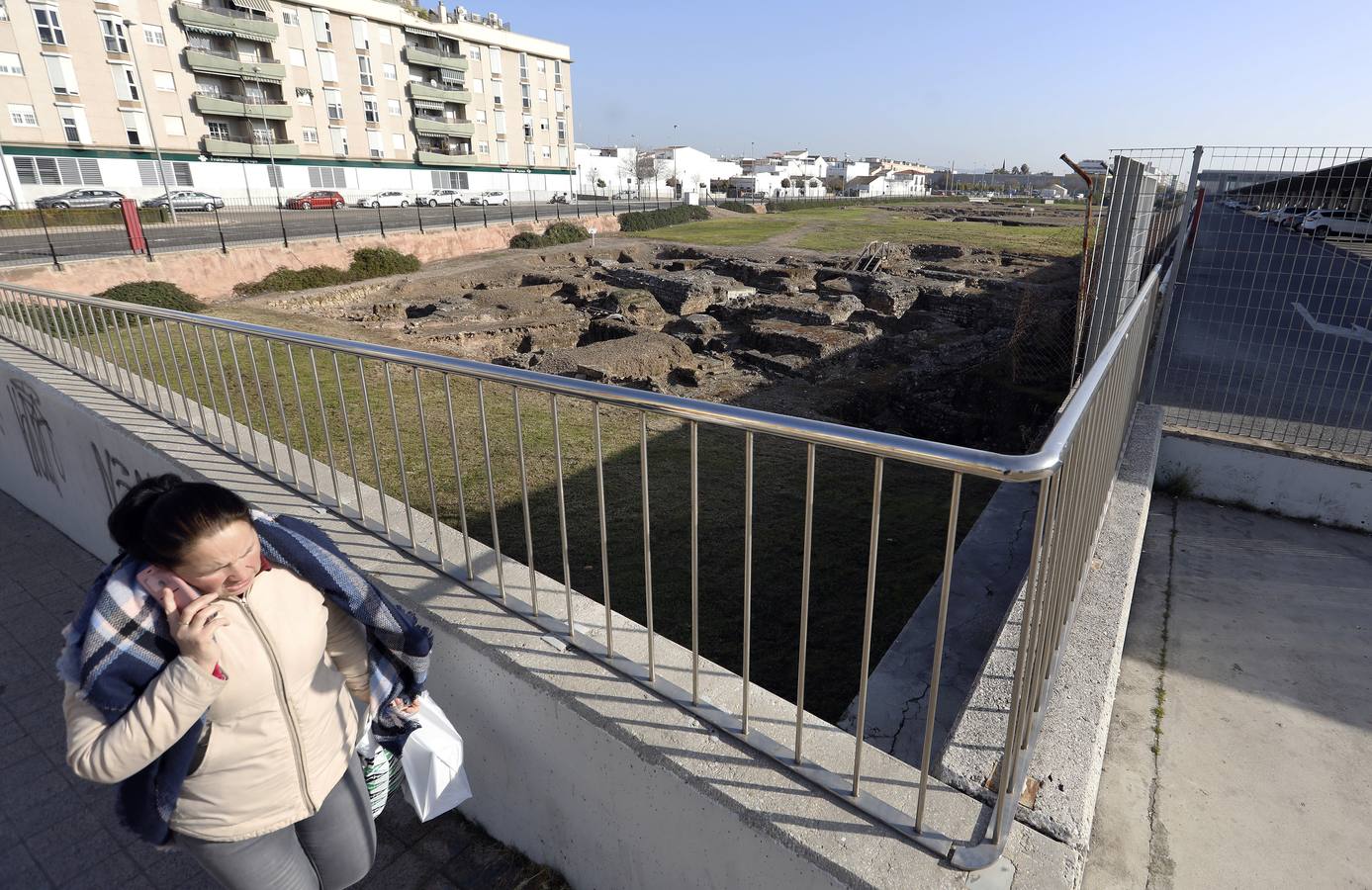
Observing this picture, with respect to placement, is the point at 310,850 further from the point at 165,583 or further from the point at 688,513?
the point at 688,513

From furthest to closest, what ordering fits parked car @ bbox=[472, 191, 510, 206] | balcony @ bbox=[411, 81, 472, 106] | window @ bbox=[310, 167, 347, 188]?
balcony @ bbox=[411, 81, 472, 106], parked car @ bbox=[472, 191, 510, 206], window @ bbox=[310, 167, 347, 188]

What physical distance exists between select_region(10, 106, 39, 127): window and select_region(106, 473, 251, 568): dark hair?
50089 millimetres

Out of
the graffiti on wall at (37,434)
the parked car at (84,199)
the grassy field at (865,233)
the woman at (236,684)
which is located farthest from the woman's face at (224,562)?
the parked car at (84,199)

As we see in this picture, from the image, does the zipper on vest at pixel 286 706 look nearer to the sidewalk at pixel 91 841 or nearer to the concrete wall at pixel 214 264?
the sidewalk at pixel 91 841

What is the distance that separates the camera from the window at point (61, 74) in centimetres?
3659

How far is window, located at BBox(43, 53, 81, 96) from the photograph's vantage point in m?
36.6

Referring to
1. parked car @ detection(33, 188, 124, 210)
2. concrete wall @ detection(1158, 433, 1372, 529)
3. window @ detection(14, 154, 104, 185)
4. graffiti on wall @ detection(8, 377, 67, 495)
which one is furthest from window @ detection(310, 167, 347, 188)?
concrete wall @ detection(1158, 433, 1372, 529)

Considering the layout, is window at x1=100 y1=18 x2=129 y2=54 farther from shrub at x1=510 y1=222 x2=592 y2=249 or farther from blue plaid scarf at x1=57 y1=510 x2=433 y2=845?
blue plaid scarf at x1=57 y1=510 x2=433 y2=845

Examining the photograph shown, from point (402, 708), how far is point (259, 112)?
54432mm

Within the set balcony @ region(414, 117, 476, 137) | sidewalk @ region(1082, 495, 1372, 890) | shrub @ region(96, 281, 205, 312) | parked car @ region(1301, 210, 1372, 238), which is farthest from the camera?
balcony @ region(414, 117, 476, 137)

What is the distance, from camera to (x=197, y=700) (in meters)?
1.61

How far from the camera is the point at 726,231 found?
128ft

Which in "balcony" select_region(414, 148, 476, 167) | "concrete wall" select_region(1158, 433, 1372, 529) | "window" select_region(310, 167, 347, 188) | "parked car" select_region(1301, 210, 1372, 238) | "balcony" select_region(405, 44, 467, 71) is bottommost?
"concrete wall" select_region(1158, 433, 1372, 529)

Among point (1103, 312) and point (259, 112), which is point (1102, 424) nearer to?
point (1103, 312)
